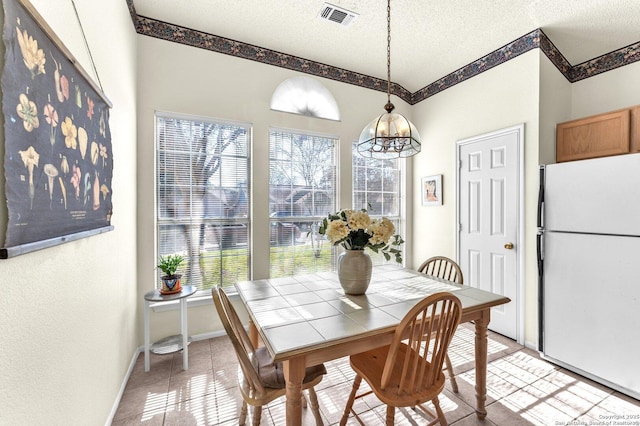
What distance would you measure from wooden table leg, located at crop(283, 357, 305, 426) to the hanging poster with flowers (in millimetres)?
1032

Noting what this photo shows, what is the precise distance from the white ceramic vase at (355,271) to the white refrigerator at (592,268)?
5.73 feet

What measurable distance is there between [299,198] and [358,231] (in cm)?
160

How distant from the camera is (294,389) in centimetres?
123

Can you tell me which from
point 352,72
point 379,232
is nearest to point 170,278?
point 379,232

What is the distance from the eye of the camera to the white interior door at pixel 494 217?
9.15 feet

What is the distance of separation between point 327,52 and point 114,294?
3.04 metres

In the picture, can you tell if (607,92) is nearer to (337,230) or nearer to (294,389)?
(337,230)

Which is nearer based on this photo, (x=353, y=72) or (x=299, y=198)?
(x=299, y=198)

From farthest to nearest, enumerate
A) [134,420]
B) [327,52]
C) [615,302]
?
[327,52]
[615,302]
[134,420]

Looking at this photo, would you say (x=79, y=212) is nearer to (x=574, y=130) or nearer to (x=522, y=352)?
(x=522, y=352)

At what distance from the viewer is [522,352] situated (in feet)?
8.48

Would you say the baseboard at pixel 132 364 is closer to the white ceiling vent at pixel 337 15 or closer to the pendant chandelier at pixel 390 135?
the pendant chandelier at pixel 390 135

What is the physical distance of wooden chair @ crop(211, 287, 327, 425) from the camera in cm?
132

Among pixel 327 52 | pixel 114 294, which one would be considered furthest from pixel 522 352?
pixel 327 52
